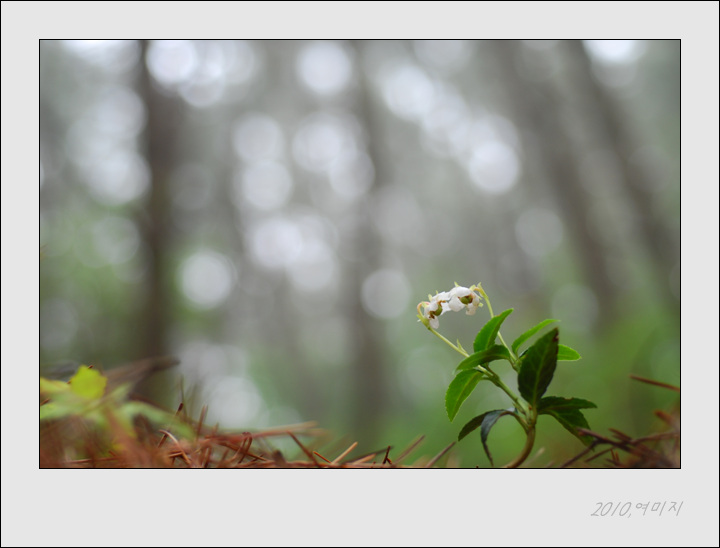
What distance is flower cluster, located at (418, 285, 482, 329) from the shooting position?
1.54 feet

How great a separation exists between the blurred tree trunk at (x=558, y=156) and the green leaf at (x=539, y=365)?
232 cm

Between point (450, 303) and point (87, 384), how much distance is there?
1.17 ft

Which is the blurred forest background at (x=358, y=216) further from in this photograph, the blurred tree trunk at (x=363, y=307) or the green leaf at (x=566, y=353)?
the green leaf at (x=566, y=353)

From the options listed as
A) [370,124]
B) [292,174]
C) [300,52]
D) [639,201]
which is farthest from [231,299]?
[639,201]

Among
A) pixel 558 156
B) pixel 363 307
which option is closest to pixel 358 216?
pixel 363 307

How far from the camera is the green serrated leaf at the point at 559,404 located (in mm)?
438

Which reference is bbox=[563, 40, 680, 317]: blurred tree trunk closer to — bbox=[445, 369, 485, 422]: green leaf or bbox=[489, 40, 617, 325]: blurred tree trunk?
bbox=[489, 40, 617, 325]: blurred tree trunk

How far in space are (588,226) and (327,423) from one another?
3.50 meters

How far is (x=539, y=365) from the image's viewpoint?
1.39 feet

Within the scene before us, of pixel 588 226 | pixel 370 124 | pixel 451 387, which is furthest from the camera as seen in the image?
pixel 370 124

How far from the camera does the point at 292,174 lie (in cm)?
500

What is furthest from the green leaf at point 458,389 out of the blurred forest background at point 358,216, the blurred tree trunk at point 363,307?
the blurred tree trunk at point 363,307

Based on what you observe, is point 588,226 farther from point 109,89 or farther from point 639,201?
point 109,89

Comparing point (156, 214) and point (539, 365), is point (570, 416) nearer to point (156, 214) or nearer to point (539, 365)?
point (539, 365)
